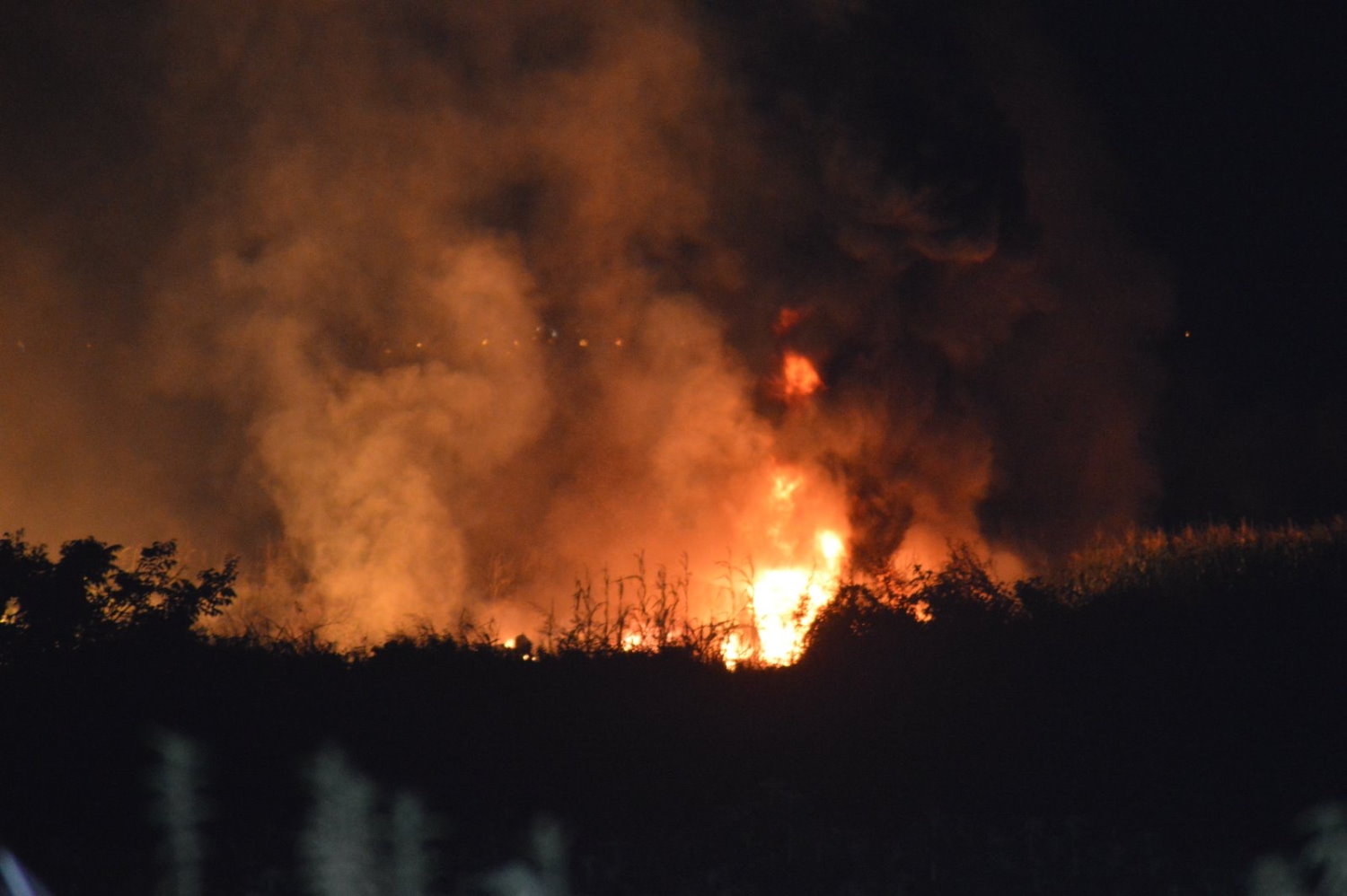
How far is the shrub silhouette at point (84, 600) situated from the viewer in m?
8.06

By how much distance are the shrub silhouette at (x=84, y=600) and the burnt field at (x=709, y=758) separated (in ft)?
A: 0.26

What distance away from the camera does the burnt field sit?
19.9ft

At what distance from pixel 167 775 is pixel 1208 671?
6.11 meters

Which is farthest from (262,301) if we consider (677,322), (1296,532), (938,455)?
(1296,532)

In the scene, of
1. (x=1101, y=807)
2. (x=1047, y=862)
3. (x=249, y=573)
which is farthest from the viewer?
(x=249, y=573)

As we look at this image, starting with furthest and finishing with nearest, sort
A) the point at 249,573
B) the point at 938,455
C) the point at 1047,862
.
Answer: the point at 938,455, the point at 249,573, the point at 1047,862

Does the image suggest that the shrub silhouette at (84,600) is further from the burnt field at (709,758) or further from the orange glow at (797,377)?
the orange glow at (797,377)

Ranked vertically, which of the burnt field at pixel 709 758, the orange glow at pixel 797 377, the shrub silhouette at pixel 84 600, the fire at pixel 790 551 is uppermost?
the orange glow at pixel 797 377

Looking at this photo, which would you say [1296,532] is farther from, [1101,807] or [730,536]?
[730,536]

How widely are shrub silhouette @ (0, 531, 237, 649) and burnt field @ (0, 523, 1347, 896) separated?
79 millimetres

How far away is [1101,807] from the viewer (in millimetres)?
6434

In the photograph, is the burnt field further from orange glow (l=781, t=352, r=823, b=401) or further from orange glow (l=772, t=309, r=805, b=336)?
orange glow (l=772, t=309, r=805, b=336)

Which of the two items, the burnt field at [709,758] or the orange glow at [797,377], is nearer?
the burnt field at [709,758]

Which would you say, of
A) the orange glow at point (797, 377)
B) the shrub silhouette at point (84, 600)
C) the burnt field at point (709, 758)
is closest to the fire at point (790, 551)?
the orange glow at point (797, 377)
